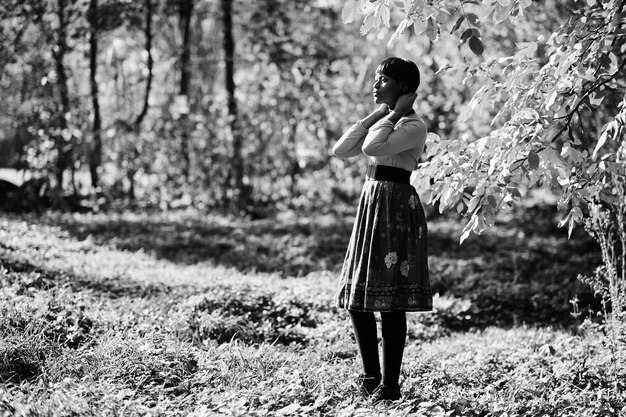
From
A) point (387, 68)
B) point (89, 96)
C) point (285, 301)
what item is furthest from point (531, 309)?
point (89, 96)

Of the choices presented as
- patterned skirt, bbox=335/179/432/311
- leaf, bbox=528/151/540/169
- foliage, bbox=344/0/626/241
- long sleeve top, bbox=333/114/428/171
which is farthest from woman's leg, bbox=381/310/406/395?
leaf, bbox=528/151/540/169

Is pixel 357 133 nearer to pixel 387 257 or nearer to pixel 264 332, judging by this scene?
pixel 387 257

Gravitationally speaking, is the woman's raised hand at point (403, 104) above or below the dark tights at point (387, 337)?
above

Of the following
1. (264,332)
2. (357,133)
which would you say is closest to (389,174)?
(357,133)

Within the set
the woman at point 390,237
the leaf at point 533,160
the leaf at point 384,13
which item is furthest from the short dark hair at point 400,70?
the leaf at point 533,160

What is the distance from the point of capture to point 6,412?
3168 millimetres

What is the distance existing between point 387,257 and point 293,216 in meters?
7.97

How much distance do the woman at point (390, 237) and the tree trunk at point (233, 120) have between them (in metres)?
8.17

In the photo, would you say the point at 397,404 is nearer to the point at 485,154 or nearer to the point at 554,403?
the point at 554,403

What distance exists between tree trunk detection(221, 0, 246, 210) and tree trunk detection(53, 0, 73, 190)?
268cm

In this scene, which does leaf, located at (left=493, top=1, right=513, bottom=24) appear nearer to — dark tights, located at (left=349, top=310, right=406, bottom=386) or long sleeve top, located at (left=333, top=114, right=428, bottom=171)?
long sleeve top, located at (left=333, top=114, right=428, bottom=171)

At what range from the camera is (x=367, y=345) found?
3.99 m

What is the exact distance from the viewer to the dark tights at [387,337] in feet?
12.8

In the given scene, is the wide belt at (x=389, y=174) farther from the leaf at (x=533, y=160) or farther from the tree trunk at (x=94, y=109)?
the tree trunk at (x=94, y=109)
